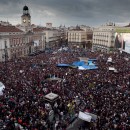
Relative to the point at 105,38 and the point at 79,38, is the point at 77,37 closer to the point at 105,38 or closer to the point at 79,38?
the point at 79,38

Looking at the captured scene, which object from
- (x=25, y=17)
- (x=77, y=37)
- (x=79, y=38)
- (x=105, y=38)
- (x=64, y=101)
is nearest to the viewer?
(x=64, y=101)

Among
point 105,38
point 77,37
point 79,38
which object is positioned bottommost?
point 79,38

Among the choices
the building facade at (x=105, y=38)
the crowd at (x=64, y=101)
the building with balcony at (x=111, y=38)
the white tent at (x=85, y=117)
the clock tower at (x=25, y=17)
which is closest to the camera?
the crowd at (x=64, y=101)

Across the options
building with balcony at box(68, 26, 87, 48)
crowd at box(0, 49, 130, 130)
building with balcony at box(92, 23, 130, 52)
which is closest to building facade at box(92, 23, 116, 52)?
building with balcony at box(92, 23, 130, 52)

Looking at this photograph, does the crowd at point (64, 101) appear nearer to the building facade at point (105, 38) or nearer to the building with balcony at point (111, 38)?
the building with balcony at point (111, 38)

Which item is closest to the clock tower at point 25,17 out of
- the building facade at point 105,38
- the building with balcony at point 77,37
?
the building facade at point 105,38

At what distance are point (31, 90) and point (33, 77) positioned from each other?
5463mm

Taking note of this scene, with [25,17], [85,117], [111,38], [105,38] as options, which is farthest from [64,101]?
[105,38]

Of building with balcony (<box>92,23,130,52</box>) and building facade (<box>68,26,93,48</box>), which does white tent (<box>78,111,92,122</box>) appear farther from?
building facade (<box>68,26,93,48</box>)

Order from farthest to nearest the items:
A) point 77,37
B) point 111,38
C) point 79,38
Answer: point 77,37
point 79,38
point 111,38

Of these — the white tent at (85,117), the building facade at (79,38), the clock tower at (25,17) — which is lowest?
the white tent at (85,117)

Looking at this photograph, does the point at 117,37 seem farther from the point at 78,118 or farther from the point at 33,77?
the point at 78,118

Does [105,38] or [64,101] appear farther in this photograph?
[105,38]

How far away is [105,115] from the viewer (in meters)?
16.0
